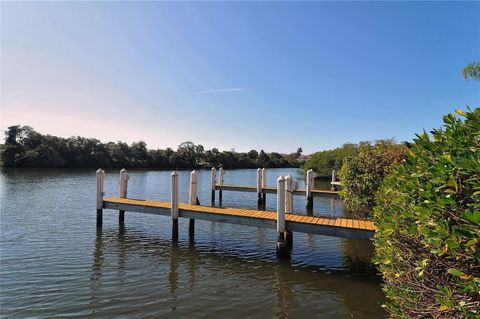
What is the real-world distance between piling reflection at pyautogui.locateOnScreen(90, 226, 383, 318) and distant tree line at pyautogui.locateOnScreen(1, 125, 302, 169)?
197ft

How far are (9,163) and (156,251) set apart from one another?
207 feet

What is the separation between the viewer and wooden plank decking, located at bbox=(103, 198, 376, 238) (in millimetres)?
9070

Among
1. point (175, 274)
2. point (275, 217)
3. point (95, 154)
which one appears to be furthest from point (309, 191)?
point (95, 154)

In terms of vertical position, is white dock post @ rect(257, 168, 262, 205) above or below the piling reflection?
above

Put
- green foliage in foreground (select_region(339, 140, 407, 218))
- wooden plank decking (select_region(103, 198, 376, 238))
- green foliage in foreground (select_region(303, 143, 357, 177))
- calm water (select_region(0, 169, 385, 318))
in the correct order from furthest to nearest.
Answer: green foliage in foreground (select_region(303, 143, 357, 177))
green foliage in foreground (select_region(339, 140, 407, 218))
wooden plank decking (select_region(103, 198, 376, 238))
calm water (select_region(0, 169, 385, 318))

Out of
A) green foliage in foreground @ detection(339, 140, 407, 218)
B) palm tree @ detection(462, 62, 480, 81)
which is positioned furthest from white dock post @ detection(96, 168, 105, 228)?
palm tree @ detection(462, 62, 480, 81)

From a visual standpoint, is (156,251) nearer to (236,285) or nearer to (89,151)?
(236,285)

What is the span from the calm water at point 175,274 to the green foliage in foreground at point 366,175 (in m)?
1.47

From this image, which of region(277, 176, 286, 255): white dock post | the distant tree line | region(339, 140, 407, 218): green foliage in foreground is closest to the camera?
region(277, 176, 286, 255): white dock post

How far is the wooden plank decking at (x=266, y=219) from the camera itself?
29.8 feet

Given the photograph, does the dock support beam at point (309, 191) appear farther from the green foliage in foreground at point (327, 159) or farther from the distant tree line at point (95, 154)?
the distant tree line at point (95, 154)

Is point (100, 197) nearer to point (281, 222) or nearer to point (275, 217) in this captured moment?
point (275, 217)

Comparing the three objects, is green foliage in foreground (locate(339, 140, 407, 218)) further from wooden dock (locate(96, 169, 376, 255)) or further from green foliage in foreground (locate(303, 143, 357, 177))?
green foliage in foreground (locate(303, 143, 357, 177))

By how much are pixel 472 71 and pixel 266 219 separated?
37.1ft
